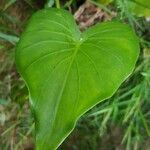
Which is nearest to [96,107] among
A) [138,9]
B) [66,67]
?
[138,9]

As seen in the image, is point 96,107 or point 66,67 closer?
point 66,67

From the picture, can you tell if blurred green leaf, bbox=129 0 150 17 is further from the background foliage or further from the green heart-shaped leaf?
the green heart-shaped leaf

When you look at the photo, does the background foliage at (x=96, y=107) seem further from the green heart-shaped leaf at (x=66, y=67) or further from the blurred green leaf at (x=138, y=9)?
the green heart-shaped leaf at (x=66, y=67)

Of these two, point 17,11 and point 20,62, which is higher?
point 20,62

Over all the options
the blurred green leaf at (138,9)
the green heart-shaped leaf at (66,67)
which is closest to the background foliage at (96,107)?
the blurred green leaf at (138,9)

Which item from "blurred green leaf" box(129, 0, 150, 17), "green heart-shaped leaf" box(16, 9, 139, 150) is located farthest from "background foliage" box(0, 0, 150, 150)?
"green heart-shaped leaf" box(16, 9, 139, 150)

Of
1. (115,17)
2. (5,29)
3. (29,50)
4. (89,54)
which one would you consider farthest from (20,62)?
(115,17)

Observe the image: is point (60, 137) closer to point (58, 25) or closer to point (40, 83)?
point (40, 83)

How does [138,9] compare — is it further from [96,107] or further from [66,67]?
[66,67]
